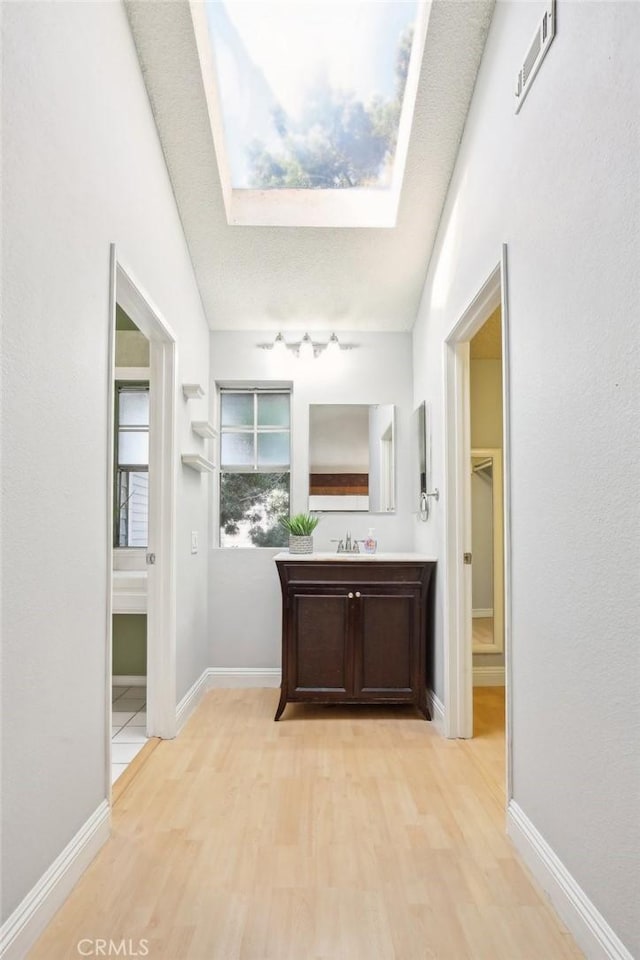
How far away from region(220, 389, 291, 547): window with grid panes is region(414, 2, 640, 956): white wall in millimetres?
2287

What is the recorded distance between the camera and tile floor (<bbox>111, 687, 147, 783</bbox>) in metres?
2.80

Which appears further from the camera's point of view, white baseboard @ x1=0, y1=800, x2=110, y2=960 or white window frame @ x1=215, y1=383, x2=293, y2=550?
white window frame @ x1=215, y1=383, x2=293, y2=550

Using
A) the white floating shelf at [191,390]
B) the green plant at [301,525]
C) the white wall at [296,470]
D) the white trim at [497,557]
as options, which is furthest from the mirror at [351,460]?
the white floating shelf at [191,390]

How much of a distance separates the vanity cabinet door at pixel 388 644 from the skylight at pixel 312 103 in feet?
6.79

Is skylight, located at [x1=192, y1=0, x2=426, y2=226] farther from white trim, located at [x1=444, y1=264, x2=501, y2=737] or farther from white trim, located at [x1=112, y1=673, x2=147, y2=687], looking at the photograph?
white trim, located at [x1=112, y1=673, x2=147, y2=687]

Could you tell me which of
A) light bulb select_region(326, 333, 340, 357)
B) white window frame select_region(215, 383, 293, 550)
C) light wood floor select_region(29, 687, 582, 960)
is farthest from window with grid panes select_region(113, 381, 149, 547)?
light wood floor select_region(29, 687, 582, 960)

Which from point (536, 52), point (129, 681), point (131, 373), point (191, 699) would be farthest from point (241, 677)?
point (536, 52)

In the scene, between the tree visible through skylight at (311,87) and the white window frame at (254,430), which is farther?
the white window frame at (254,430)

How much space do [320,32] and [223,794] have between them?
3174mm

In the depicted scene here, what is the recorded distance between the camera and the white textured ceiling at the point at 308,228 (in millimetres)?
2486

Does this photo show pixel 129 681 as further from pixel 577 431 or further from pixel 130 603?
pixel 577 431

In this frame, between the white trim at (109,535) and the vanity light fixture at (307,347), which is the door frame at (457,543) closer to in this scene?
the vanity light fixture at (307,347)

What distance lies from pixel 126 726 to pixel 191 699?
38 cm

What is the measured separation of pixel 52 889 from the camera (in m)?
1.65
